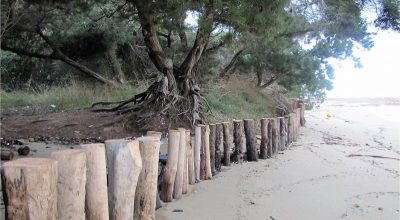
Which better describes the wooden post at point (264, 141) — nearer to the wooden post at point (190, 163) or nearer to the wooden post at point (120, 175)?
the wooden post at point (190, 163)

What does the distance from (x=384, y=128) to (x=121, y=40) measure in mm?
8531

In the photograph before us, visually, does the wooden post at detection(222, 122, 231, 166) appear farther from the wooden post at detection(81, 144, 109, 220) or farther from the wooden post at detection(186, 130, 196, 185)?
the wooden post at detection(81, 144, 109, 220)

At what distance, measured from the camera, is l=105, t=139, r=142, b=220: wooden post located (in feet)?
11.1

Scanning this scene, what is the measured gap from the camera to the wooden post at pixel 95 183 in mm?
3127

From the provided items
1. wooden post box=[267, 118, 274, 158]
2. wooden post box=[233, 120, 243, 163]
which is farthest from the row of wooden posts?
wooden post box=[267, 118, 274, 158]

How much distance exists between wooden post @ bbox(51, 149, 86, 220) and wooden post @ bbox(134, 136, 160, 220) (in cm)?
82

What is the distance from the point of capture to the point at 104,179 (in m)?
3.21

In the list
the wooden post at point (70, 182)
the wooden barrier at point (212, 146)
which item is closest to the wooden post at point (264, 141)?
the wooden barrier at point (212, 146)

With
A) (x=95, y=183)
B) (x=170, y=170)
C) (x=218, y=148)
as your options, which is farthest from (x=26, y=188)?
(x=218, y=148)

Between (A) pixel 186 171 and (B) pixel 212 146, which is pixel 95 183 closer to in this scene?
(A) pixel 186 171

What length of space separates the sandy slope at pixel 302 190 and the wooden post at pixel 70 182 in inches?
53.3

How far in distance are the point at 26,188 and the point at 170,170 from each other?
2188mm

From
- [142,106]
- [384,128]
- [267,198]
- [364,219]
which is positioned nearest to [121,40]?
[142,106]

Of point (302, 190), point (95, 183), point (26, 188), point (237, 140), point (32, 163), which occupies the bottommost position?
point (302, 190)
